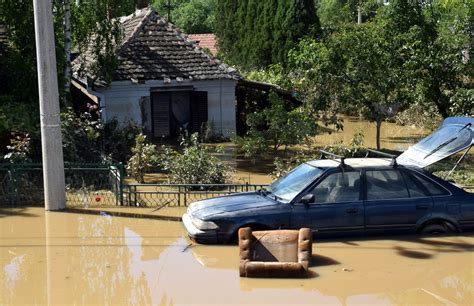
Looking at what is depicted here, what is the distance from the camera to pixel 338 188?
9555 millimetres

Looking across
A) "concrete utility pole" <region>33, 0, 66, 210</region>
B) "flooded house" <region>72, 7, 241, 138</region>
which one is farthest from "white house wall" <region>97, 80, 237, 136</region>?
"concrete utility pole" <region>33, 0, 66, 210</region>

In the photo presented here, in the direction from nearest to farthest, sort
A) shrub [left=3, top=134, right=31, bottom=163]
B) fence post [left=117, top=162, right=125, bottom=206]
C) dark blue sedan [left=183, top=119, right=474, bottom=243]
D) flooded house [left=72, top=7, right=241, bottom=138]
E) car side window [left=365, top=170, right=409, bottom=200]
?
dark blue sedan [left=183, top=119, right=474, bottom=243] → car side window [left=365, top=170, right=409, bottom=200] → fence post [left=117, top=162, right=125, bottom=206] → shrub [left=3, top=134, right=31, bottom=163] → flooded house [left=72, top=7, right=241, bottom=138]

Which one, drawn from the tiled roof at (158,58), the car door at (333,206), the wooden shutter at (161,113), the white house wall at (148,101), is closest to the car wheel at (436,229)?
the car door at (333,206)

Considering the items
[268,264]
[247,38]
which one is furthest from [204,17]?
[268,264]

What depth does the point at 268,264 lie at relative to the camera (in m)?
8.08

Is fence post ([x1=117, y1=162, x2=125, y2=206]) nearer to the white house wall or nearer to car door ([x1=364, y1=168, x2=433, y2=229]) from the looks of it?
car door ([x1=364, y1=168, x2=433, y2=229])

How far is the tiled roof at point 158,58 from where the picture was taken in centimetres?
2012

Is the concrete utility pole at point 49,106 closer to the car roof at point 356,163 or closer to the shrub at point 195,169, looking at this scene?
the shrub at point 195,169

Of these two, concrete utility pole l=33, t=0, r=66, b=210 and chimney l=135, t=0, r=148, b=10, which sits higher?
chimney l=135, t=0, r=148, b=10

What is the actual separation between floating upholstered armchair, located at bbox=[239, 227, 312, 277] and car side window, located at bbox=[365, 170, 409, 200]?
1664mm

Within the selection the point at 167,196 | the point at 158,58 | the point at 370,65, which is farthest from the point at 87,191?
the point at 158,58

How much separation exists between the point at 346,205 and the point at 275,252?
156cm

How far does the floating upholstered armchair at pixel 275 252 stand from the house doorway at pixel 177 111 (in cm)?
1296

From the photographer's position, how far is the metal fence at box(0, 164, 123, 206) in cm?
1219
